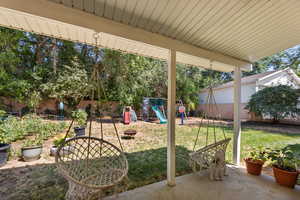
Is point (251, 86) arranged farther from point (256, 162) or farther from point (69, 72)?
point (69, 72)

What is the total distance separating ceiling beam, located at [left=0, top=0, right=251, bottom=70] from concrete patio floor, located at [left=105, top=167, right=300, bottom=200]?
2.01m

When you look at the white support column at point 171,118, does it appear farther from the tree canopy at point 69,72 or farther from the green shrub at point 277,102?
the green shrub at point 277,102

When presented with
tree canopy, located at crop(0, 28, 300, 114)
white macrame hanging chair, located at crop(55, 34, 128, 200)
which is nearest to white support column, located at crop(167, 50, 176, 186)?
white macrame hanging chair, located at crop(55, 34, 128, 200)

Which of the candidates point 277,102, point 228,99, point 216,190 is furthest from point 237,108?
point 228,99

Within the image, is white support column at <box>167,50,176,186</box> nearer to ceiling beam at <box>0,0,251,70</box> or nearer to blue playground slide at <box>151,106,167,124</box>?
ceiling beam at <box>0,0,251,70</box>

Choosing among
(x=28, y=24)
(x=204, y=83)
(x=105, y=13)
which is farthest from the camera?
(x=204, y=83)

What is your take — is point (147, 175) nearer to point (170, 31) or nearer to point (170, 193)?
point (170, 193)

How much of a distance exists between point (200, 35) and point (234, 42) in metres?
0.66

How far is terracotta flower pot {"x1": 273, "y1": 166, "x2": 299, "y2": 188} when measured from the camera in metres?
2.13

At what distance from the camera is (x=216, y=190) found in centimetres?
209

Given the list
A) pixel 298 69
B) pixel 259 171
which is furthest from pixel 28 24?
pixel 298 69

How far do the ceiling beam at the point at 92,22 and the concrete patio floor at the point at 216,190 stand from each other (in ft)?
6.61

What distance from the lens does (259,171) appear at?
2.52 m

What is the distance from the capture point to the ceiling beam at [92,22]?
1271 mm
